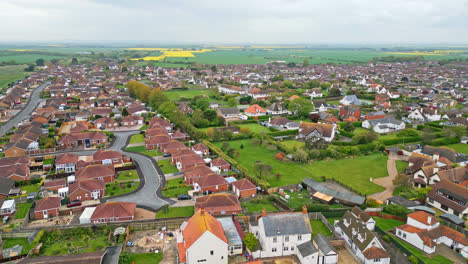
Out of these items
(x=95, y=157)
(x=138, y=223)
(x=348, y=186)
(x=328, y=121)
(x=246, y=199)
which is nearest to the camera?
(x=138, y=223)

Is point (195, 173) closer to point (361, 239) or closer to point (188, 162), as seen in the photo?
point (188, 162)

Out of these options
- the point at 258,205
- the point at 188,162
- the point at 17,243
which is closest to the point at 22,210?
the point at 17,243

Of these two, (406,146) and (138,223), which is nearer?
(138,223)

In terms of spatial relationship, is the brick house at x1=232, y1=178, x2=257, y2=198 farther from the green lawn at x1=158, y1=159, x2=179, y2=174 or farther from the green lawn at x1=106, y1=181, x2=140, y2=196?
the green lawn at x1=106, y1=181, x2=140, y2=196

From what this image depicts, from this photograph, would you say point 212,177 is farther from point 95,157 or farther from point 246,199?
point 95,157

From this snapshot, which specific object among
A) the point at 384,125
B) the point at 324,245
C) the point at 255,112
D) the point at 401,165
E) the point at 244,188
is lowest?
the point at 401,165

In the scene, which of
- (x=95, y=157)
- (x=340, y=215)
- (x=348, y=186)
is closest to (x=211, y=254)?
(x=340, y=215)

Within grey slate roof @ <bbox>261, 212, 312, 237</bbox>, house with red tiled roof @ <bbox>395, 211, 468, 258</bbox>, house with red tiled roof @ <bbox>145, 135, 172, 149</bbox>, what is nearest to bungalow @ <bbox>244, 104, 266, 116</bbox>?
house with red tiled roof @ <bbox>145, 135, 172, 149</bbox>
